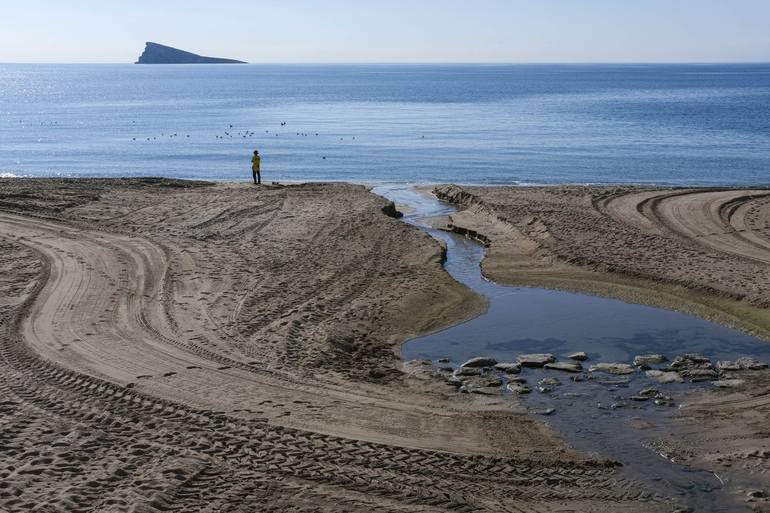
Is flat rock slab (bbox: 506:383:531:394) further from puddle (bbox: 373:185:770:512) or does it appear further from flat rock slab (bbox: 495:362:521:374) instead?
flat rock slab (bbox: 495:362:521:374)

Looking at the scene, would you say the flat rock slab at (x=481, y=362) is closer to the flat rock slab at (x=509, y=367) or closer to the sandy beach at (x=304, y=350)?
the flat rock slab at (x=509, y=367)

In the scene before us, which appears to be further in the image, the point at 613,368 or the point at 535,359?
the point at 535,359

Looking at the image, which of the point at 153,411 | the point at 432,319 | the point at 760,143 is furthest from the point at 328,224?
the point at 760,143

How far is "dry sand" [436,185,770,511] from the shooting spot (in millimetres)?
13141

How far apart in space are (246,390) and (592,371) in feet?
23.1

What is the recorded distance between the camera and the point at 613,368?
646 inches

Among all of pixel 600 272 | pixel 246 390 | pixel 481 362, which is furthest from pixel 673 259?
pixel 246 390

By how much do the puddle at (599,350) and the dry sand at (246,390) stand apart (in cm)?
61

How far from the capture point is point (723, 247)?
25.1m

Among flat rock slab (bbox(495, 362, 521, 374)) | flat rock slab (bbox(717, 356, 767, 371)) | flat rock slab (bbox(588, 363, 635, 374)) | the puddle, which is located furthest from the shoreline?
flat rock slab (bbox(495, 362, 521, 374))

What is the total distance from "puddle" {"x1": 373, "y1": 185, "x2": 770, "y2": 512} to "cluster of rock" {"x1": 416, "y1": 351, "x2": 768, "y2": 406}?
0.48 ft

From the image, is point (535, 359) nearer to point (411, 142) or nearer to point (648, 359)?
point (648, 359)

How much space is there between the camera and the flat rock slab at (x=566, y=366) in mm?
16359

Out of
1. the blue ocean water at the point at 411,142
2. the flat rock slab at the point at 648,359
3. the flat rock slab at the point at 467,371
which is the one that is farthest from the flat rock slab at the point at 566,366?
the blue ocean water at the point at 411,142
